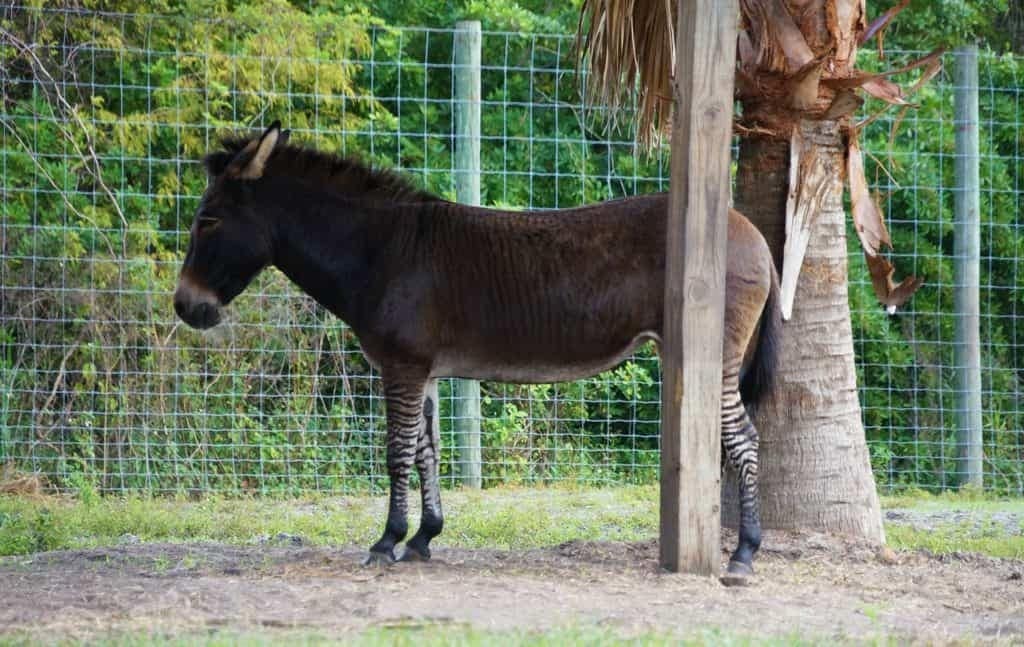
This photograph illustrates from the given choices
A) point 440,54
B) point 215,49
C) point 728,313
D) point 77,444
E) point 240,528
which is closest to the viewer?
point 728,313

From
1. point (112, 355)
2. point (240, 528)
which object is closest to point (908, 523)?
point (240, 528)

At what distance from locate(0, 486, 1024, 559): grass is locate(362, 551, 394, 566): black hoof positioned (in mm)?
1012

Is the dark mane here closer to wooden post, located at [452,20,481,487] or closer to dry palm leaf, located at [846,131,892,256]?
dry palm leaf, located at [846,131,892,256]

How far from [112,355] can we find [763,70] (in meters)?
5.75

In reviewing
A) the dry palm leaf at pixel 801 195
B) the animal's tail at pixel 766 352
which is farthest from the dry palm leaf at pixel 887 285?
the animal's tail at pixel 766 352

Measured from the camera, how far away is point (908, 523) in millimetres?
9141

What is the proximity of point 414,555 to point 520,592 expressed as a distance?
1297 millimetres

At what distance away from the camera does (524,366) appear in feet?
24.4

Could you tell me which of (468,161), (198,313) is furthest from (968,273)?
(198,313)

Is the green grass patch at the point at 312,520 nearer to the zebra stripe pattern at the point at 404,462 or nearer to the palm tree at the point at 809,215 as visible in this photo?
the zebra stripe pattern at the point at 404,462

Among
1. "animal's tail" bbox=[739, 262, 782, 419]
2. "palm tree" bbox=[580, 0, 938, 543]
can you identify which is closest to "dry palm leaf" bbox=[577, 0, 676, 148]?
→ "palm tree" bbox=[580, 0, 938, 543]

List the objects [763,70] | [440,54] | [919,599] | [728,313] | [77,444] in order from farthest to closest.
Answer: [440,54] → [77,444] → [763,70] → [728,313] → [919,599]

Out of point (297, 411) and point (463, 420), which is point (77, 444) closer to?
point (297, 411)

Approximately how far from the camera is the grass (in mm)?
8266
